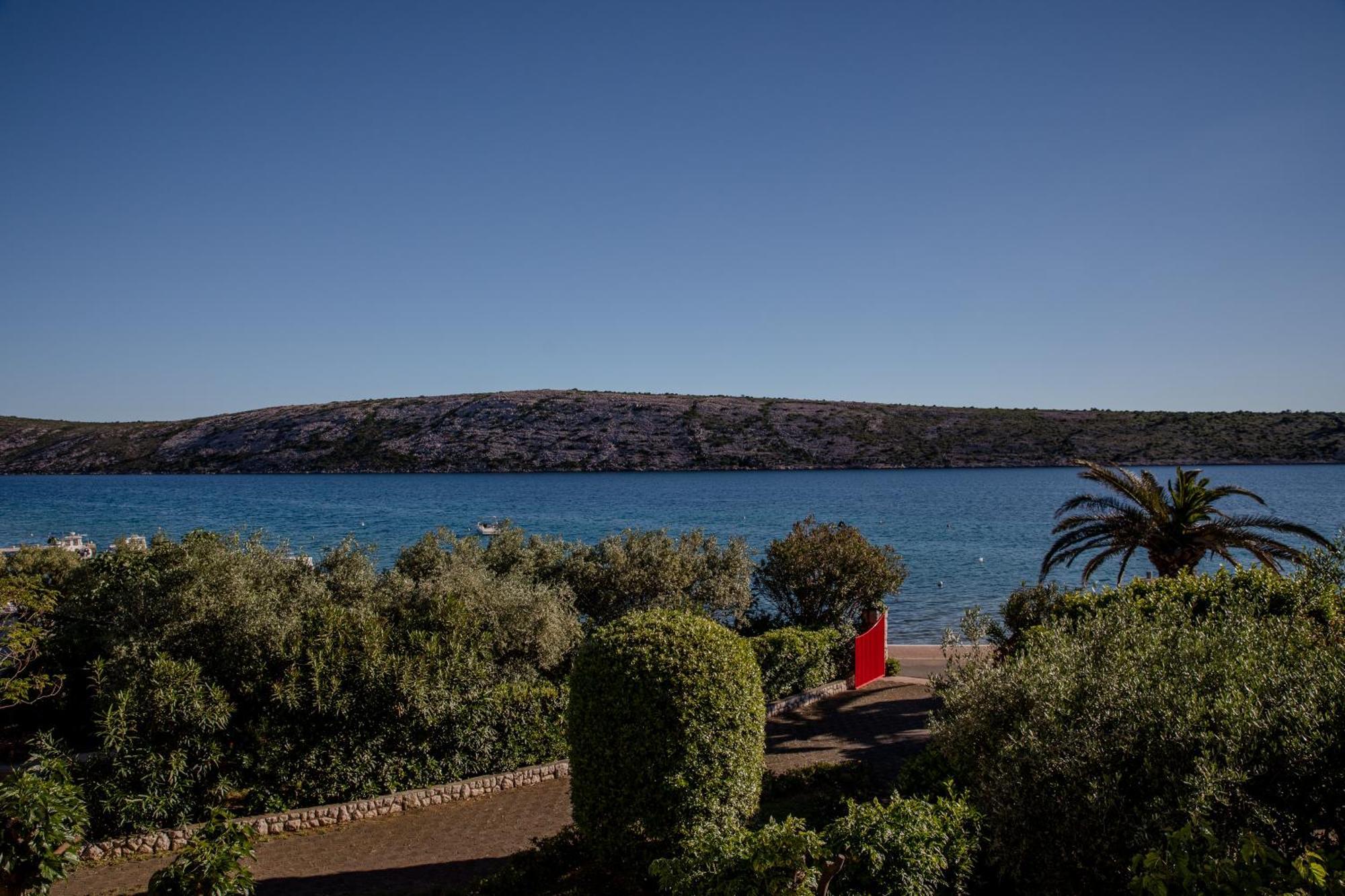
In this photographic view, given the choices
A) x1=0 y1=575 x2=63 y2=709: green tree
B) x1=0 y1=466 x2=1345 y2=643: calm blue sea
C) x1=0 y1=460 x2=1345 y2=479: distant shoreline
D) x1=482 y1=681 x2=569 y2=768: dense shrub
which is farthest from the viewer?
x1=0 y1=460 x2=1345 y2=479: distant shoreline

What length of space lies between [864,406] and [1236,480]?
56.0 meters

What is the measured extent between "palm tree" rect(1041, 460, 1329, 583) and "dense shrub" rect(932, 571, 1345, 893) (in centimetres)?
1110

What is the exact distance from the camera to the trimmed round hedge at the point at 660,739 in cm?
876

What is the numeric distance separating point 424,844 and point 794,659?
9483mm

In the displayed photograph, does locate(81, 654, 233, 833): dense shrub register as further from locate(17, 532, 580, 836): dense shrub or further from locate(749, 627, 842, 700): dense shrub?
locate(749, 627, 842, 700): dense shrub

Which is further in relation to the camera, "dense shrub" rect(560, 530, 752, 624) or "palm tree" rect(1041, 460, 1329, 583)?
"dense shrub" rect(560, 530, 752, 624)

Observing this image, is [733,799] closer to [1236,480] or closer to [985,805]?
[985,805]

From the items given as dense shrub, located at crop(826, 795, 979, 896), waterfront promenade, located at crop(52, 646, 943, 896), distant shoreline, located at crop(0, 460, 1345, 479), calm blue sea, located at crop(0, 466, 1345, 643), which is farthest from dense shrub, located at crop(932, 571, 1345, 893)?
distant shoreline, located at crop(0, 460, 1345, 479)

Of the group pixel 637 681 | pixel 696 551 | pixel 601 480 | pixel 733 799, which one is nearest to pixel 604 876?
pixel 733 799

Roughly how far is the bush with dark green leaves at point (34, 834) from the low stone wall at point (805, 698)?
12.6 meters

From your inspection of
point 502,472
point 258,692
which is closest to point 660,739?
point 258,692

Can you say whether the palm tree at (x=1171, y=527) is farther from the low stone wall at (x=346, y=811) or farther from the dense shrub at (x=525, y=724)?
the low stone wall at (x=346, y=811)

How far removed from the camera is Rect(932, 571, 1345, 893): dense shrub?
6.04 meters

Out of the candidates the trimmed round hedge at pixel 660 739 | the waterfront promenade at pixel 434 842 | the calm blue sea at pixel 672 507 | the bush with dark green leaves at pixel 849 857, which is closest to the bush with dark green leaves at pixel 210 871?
the waterfront promenade at pixel 434 842
